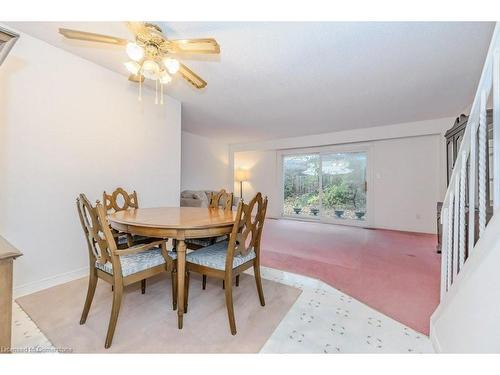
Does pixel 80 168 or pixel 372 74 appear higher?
pixel 372 74

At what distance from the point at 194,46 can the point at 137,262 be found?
58.9 inches

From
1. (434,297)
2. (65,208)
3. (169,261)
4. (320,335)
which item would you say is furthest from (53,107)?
(434,297)

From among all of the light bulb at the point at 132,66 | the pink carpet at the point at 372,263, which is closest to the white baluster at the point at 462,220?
the pink carpet at the point at 372,263

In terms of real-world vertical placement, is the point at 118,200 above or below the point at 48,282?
above

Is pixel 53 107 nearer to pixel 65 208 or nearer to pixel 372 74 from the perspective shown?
pixel 65 208

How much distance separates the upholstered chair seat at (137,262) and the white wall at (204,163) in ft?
13.0

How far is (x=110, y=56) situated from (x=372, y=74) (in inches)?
109

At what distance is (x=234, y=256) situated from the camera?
1.55 meters

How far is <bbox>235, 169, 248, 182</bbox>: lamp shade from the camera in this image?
6.46m

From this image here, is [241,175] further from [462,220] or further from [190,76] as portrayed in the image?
[462,220]

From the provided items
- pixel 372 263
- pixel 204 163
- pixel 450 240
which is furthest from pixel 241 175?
pixel 450 240

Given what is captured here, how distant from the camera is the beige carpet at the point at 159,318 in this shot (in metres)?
1.27

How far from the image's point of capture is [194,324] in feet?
4.81

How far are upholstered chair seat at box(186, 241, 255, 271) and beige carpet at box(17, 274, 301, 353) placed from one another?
15.1 inches
